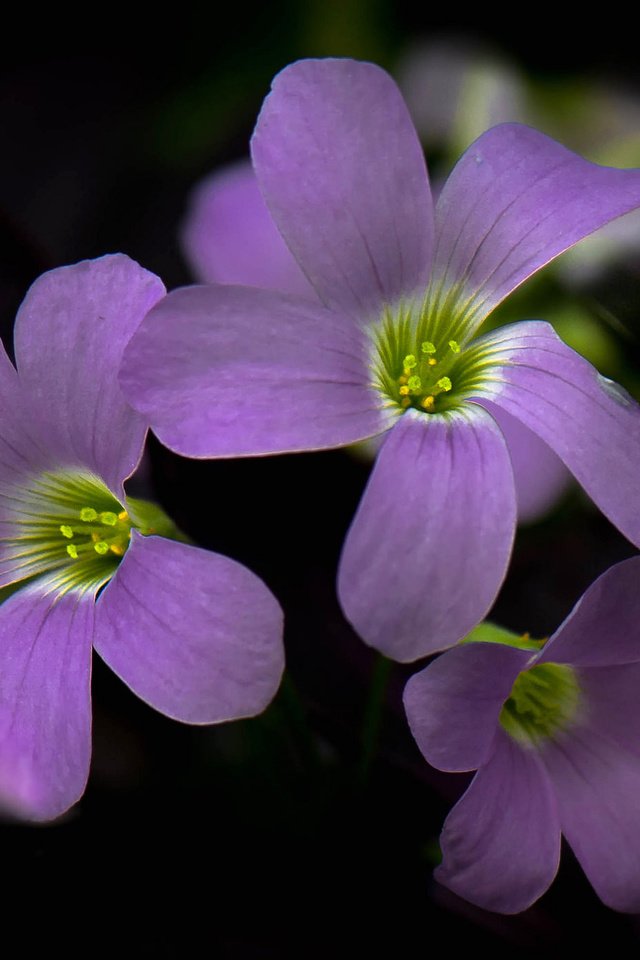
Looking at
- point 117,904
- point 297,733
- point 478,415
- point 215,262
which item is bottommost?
point 117,904

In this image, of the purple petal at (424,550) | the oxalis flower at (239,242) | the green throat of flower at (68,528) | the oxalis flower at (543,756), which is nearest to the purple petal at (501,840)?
the oxalis flower at (543,756)

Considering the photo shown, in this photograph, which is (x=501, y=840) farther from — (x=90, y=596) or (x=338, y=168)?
(x=338, y=168)

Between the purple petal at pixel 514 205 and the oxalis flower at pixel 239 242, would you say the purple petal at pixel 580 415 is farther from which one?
the oxalis flower at pixel 239 242

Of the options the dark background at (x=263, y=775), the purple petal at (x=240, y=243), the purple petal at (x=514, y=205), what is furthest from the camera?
the purple petal at (x=240, y=243)

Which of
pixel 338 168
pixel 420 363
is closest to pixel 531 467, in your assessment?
pixel 420 363

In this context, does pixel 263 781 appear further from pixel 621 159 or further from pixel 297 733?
pixel 621 159

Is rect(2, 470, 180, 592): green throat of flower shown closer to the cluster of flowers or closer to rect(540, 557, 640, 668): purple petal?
the cluster of flowers

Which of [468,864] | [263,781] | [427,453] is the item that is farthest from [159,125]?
[468,864]
